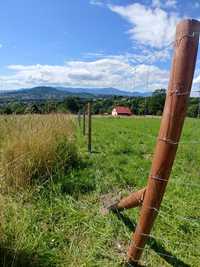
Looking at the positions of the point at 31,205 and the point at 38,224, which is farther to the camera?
the point at 31,205

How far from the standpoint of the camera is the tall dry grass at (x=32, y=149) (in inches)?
169

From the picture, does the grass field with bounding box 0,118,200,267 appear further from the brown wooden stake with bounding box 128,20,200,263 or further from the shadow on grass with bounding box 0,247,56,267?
the brown wooden stake with bounding box 128,20,200,263

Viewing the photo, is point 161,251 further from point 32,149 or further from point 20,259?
point 32,149

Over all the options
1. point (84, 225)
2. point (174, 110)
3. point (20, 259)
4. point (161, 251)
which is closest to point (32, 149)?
point (84, 225)

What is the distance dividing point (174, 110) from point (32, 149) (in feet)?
9.88

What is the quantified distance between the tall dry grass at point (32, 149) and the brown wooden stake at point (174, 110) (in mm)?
2007

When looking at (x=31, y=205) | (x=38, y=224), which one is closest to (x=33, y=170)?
(x=31, y=205)

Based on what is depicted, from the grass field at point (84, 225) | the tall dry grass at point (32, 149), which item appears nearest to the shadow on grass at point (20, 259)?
the grass field at point (84, 225)

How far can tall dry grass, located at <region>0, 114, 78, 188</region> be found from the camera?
4305 mm

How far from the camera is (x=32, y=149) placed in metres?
4.86

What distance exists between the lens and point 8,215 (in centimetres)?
307

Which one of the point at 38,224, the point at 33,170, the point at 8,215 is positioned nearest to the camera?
the point at 8,215

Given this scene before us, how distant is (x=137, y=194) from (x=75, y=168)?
3.06 meters

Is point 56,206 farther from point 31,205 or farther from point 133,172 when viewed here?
point 133,172
